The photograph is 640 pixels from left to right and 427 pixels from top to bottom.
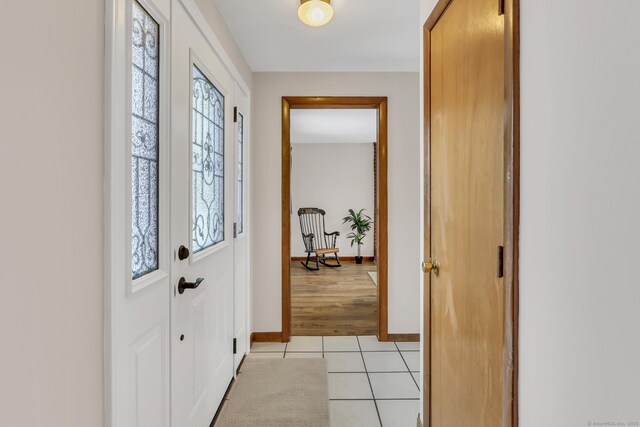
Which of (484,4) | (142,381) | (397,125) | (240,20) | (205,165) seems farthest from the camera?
(397,125)

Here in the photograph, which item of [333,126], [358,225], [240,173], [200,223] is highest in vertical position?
[333,126]

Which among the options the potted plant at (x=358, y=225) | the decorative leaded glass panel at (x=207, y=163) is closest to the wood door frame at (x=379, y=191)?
the decorative leaded glass panel at (x=207, y=163)

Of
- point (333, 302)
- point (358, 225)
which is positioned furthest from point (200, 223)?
point (358, 225)

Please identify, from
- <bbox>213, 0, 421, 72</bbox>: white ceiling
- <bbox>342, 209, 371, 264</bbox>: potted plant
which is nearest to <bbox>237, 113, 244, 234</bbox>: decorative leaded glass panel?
<bbox>213, 0, 421, 72</bbox>: white ceiling

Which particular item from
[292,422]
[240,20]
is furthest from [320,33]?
[292,422]

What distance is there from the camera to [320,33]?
2492 mm
